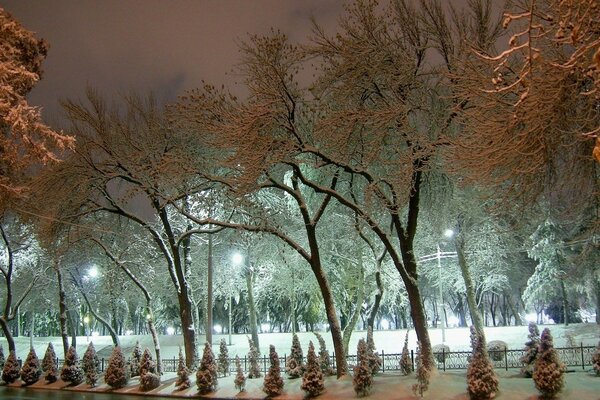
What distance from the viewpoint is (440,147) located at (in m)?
16.6

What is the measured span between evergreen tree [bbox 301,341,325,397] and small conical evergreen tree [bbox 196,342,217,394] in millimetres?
4562

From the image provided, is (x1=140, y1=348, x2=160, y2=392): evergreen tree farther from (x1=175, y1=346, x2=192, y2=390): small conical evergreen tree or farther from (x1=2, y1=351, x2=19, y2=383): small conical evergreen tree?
(x1=2, y1=351, x2=19, y2=383): small conical evergreen tree

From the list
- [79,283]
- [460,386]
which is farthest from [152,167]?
[79,283]

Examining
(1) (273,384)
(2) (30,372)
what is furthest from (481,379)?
(2) (30,372)

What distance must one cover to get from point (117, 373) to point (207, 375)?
599 centimetres

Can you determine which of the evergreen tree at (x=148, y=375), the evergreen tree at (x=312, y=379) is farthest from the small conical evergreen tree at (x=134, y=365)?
the evergreen tree at (x=312, y=379)

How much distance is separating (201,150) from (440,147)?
39.3 feet

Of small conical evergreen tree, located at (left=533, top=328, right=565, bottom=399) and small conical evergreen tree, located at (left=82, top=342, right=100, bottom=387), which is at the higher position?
small conical evergreen tree, located at (left=533, top=328, right=565, bottom=399)

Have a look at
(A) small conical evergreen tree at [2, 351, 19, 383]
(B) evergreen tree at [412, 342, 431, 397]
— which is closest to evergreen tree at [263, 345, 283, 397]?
(B) evergreen tree at [412, 342, 431, 397]

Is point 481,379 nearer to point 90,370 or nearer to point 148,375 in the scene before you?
point 148,375

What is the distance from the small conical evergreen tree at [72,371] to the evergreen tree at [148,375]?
18.5ft

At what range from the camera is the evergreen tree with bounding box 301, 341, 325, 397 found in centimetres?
1908

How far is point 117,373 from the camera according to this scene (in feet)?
83.9

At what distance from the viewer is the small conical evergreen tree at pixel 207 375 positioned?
2197 cm
